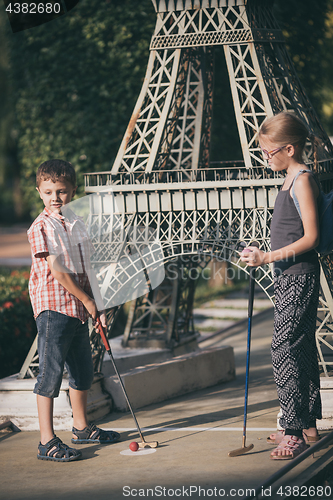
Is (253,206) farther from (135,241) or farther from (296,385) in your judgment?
(296,385)

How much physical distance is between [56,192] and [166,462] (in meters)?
2.41

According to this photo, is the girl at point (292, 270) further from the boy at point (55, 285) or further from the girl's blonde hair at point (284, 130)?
the boy at point (55, 285)

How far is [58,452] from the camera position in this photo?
5.43 metres

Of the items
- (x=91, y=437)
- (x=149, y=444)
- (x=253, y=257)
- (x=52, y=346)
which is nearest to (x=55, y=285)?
(x=52, y=346)

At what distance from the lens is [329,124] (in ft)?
77.2

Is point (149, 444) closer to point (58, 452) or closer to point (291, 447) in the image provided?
point (58, 452)

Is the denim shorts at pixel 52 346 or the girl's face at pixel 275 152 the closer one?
the girl's face at pixel 275 152

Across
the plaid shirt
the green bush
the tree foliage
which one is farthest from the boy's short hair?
the tree foliage

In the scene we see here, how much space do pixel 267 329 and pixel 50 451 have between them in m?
9.11

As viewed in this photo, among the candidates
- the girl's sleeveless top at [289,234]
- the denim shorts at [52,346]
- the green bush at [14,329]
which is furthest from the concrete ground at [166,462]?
the green bush at [14,329]

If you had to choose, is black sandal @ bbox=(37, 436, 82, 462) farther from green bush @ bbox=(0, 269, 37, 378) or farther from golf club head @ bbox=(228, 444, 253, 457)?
green bush @ bbox=(0, 269, 37, 378)

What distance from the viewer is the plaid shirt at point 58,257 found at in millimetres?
5297

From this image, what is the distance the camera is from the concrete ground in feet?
15.7

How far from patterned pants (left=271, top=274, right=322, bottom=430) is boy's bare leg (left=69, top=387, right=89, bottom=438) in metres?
1.81
